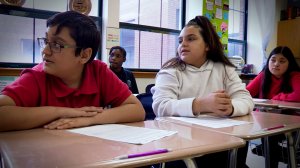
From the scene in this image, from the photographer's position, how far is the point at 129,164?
61 centimetres

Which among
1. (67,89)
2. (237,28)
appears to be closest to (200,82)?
(67,89)

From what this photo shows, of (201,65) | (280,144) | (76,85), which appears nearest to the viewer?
(76,85)

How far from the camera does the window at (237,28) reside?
603 centimetres

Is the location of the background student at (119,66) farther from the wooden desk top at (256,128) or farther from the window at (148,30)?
the wooden desk top at (256,128)

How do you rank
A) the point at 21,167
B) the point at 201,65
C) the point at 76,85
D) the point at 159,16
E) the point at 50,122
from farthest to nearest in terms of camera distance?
the point at 159,16 < the point at 201,65 < the point at 76,85 < the point at 50,122 < the point at 21,167

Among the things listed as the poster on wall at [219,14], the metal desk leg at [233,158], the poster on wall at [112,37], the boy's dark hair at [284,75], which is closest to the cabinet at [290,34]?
the poster on wall at [219,14]

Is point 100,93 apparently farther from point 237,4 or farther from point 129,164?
point 237,4

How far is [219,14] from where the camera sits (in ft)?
18.1

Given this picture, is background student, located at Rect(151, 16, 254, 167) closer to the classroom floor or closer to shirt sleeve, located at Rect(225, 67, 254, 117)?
→ shirt sleeve, located at Rect(225, 67, 254, 117)

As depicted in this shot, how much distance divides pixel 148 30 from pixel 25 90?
3.68 meters

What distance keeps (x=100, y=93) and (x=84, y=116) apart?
242 millimetres

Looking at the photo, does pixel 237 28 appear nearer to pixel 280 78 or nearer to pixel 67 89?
pixel 280 78

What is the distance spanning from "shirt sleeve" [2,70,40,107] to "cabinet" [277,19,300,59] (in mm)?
5478

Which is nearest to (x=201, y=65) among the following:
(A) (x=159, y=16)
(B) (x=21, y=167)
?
(B) (x=21, y=167)
